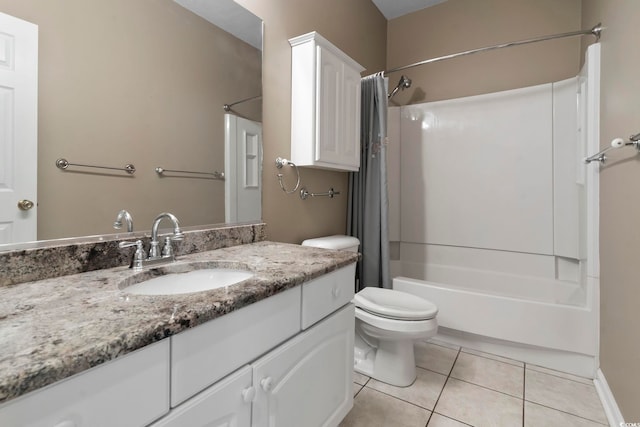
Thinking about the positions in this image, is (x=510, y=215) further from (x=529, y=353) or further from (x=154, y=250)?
(x=154, y=250)

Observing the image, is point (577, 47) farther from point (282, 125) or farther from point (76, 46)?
point (76, 46)

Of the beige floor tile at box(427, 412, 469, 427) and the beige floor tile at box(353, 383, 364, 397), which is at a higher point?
the beige floor tile at box(353, 383, 364, 397)

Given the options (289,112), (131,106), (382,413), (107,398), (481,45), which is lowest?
(382,413)

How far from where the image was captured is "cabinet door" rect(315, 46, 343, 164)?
1720 mm

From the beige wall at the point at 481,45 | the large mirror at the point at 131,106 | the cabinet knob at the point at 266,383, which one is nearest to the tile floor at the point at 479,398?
the cabinet knob at the point at 266,383

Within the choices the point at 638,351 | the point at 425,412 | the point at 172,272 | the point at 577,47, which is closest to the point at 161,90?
the point at 172,272

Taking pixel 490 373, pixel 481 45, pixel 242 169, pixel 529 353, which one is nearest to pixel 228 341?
pixel 242 169

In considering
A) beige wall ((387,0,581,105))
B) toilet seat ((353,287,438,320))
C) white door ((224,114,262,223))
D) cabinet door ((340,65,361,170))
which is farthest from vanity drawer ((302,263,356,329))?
beige wall ((387,0,581,105))

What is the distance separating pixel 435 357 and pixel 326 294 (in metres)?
1.29

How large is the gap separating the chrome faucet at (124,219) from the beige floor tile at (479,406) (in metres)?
1.58

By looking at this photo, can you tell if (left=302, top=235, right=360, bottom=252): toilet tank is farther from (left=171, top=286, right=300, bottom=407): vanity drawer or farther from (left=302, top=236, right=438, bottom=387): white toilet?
(left=171, top=286, right=300, bottom=407): vanity drawer

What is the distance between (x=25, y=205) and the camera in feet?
2.73

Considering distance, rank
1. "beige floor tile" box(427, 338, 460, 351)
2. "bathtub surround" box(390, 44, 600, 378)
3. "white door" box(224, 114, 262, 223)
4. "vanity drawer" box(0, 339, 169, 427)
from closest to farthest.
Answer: "vanity drawer" box(0, 339, 169, 427) < "white door" box(224, 114, 262, 223) < "bathtub surround" box(390, 44, 600, 378) < "beige floor tile" box(427, 338, 460, 351)

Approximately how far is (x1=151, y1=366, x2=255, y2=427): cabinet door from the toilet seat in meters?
0.90
